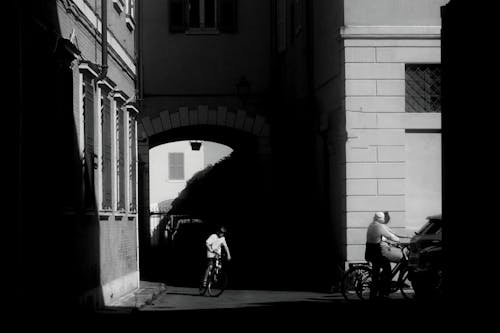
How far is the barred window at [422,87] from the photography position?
25.2m

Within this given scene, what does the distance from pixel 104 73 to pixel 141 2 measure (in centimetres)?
1456

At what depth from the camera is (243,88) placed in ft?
111

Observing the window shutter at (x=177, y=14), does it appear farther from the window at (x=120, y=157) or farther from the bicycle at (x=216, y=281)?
the window at (x=120, y=157)

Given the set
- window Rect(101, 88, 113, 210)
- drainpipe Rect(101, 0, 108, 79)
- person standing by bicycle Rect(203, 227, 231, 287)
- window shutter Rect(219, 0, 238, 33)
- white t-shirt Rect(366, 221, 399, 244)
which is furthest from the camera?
window shutter Rect(219, 0, 238, 33)

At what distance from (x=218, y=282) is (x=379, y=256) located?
16.0 ft

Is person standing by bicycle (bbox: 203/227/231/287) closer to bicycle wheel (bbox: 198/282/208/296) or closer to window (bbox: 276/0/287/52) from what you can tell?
bicycle wheel (bbox: 198/282/208/296)

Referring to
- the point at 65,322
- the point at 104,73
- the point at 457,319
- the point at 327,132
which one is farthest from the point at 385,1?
the point at 457,319

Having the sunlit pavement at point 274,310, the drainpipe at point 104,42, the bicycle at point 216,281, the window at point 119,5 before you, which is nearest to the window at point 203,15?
the bicycle at point 216,281

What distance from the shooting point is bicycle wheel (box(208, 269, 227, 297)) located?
25.4 metres

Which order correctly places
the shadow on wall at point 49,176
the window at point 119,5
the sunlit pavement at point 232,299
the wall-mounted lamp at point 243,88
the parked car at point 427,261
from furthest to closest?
the wall-mounted lamp at point 243,88 → the window at point 119,5 → the sunlit pavement at point 232,299 → the parked car at point 427,261 → the shadow on wall at point 49,176

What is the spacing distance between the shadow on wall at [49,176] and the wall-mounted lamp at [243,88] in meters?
15.3

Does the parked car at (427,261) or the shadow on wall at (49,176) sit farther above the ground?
the shadow on wall at (49,176)

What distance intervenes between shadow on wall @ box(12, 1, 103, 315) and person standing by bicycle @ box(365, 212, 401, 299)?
5.34m

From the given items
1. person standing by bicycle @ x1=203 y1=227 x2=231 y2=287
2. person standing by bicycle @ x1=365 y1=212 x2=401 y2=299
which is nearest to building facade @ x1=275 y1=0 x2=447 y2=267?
person standing by bicycle @ x1=203 y1=227 x2=231 y2=287
